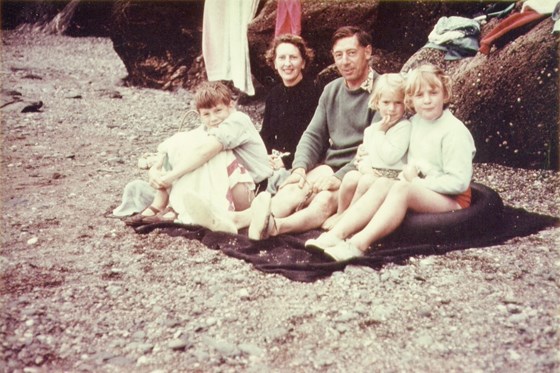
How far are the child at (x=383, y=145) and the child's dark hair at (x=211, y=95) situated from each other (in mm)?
858

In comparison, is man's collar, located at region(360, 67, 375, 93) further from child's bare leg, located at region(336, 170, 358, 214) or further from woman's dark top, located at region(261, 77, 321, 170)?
child's bare leg, located at region(336, 170, 358, 214)

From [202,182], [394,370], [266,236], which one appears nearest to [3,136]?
[202,182]

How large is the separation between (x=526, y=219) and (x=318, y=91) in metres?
1.52

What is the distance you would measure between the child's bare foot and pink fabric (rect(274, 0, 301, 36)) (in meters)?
2.84

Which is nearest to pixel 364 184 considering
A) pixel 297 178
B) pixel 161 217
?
pixel 297 178

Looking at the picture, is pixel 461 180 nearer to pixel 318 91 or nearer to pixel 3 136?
pixel 318 91

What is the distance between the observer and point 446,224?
12.0 feet

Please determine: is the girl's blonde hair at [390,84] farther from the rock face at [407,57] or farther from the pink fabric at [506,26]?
the pink fabric at [506,26]

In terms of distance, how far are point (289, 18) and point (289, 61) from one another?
229 centimetres

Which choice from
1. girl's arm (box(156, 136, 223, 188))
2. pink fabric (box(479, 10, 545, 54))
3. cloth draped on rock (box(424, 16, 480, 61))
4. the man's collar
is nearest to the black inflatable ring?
the man's collar

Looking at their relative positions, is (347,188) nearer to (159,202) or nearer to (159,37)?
(159,202)

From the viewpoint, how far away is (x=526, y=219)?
13.3ft

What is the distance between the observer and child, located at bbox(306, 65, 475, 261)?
3.54m

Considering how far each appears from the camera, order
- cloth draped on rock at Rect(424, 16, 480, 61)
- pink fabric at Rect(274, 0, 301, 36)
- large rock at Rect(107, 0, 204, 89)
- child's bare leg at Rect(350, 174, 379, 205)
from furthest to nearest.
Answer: large rock at Rect(107, 0, 204, 89), pink fabric at Rect(274, 0, 301, 36), cloth draped on rock at Rect(424, 16, 480, 61), child's bare leg at Rect(350, 174, 379, 205)
